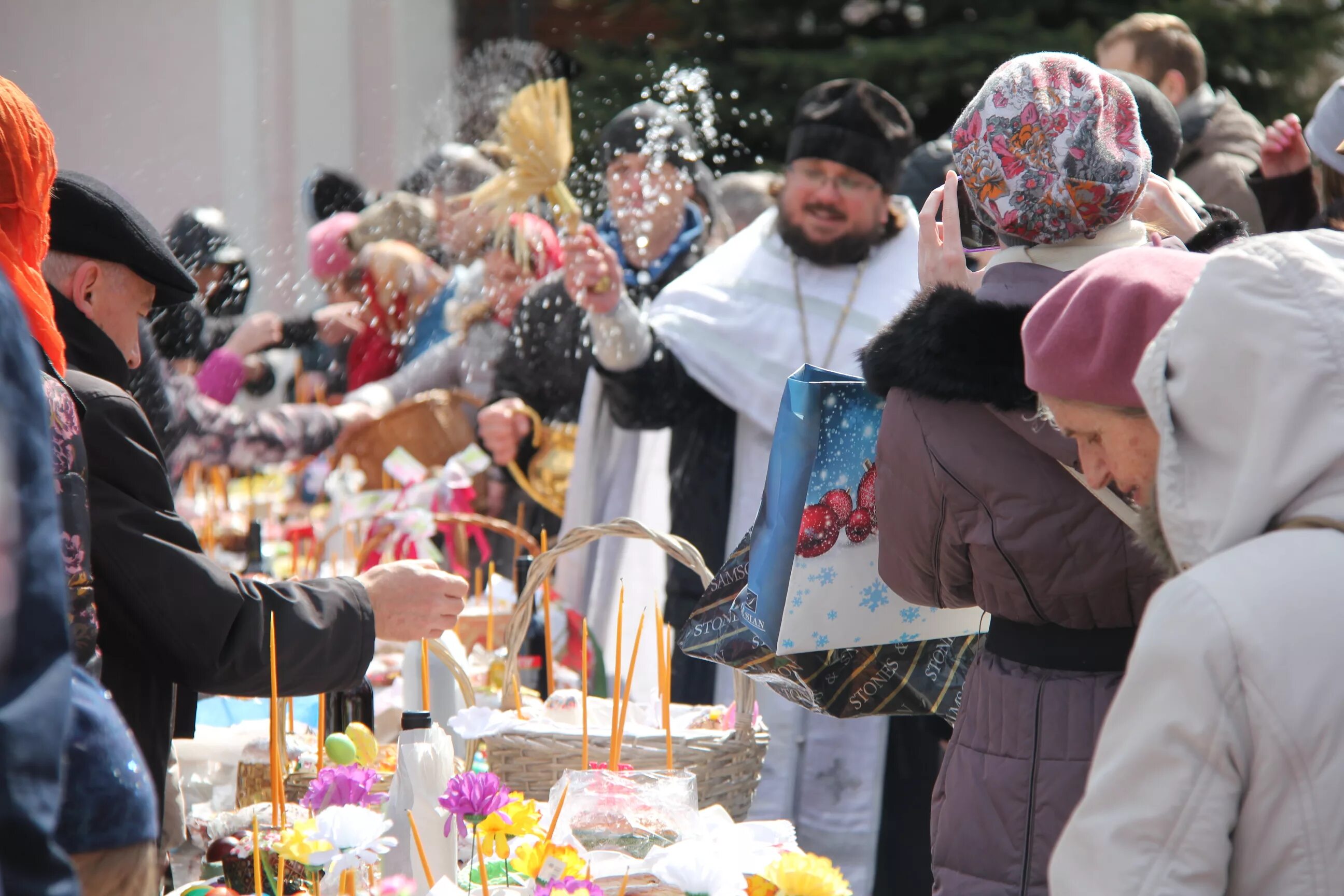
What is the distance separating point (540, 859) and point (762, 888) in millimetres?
237

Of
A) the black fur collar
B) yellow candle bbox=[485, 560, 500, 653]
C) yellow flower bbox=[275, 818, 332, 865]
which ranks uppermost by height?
the black fur collar

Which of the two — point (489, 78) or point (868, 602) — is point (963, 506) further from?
point (489, 78)

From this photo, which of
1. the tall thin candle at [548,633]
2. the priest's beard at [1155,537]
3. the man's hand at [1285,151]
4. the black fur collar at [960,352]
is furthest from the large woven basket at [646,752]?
the man's hand at [1285,151]

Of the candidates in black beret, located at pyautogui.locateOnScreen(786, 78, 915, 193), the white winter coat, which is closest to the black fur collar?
the white winter coat

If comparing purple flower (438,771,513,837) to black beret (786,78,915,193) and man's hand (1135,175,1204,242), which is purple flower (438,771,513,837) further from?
black beret (786,78,915,193)

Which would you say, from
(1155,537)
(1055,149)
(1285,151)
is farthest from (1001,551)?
(1285,151)

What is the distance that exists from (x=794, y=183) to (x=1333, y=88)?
1217mm

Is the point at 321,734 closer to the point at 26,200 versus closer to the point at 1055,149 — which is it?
the point at 26,200

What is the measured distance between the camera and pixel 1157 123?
2.40m

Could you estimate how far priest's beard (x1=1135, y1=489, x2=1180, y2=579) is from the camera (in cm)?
136

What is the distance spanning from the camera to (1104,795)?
1.23 metres

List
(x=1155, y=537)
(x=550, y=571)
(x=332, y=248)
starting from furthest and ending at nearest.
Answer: (x=332, y=248) → (x=550, y=571) → (x=1155, y=537)

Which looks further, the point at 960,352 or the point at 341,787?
the point at 960,352

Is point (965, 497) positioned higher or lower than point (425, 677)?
higher
